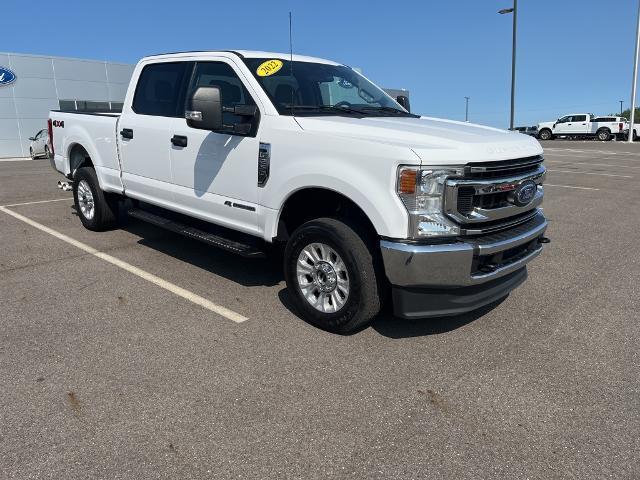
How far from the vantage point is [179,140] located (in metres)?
4.86

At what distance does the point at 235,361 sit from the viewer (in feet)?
11.1

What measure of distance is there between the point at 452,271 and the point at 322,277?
1000mm

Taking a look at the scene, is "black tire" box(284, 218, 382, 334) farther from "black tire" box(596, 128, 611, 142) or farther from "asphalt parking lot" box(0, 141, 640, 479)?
"black tire" box(596, 128, 611, 142)

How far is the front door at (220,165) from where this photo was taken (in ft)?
14.0

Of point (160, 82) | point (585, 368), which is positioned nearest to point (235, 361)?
point (585, 368)

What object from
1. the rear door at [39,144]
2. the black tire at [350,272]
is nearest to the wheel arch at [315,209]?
the black tire at [350,272]

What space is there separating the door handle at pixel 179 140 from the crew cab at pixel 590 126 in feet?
129

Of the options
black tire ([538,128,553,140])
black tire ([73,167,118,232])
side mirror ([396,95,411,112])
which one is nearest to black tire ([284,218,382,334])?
side mirror ([396,95,411,112])

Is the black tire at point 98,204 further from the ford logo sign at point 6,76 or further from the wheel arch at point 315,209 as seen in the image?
the ford logo sign at point 6,76

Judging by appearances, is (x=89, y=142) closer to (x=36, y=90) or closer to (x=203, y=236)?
(x=203, y=236)

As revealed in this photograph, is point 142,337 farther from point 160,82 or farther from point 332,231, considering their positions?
point 160,82

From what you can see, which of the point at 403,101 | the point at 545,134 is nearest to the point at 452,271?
the point at 403,101

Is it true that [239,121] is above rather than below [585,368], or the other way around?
above

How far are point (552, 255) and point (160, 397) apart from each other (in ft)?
15.6
